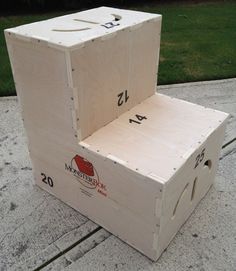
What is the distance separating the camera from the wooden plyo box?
164 centimetres

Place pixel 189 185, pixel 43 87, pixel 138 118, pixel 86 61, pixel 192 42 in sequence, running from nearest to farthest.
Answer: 1. pixel 86 61
2. pixel 43 87
3. pixel 189 185
4. pixel 138 118
5. pixel 192 42

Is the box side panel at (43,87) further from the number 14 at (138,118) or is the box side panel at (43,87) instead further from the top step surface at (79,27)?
the number 14 at (138,118)

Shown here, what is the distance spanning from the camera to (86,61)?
166 centimetres

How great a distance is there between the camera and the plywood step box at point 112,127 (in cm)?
166

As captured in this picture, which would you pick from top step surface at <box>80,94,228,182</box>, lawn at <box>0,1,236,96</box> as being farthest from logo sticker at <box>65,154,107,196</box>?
lawn at <box>0,1,236,96</box>

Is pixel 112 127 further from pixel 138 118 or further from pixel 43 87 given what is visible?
pixel 43 87

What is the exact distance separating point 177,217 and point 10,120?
5.81ft

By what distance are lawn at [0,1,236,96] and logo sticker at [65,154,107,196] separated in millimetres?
1744

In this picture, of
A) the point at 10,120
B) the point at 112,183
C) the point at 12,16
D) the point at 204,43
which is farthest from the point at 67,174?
the point at 12,16

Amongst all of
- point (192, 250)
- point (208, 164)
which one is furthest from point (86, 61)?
point (192, 250)

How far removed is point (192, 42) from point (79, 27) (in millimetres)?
3159

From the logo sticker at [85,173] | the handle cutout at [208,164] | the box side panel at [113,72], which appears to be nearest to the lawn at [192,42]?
the box side panel at [113,72]

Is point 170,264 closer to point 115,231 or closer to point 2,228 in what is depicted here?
point 115,231

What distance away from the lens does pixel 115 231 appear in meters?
1.97
